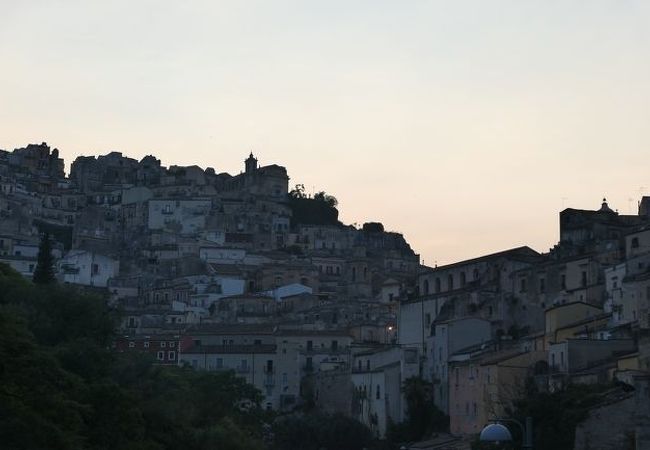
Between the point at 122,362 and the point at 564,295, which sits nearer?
the point at 122,362

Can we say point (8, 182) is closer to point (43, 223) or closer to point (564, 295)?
point (43, 223)

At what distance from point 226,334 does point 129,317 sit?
50.7 feet

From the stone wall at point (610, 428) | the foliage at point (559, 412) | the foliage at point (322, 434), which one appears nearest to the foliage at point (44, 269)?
the foliage at point (322, 434)

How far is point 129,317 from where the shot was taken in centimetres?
10962

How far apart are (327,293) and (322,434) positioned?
133ft

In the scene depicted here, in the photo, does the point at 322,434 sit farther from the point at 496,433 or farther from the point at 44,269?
the point at 496,433

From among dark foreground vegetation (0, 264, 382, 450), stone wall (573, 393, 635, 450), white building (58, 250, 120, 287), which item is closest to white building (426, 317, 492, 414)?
dark foreground vegetation (0, 264, 382, 450)

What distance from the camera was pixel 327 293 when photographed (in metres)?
120

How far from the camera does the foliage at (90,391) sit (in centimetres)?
4347

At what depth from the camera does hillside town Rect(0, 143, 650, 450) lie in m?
65.9

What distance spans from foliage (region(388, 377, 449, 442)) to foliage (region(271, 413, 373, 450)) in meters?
2.27

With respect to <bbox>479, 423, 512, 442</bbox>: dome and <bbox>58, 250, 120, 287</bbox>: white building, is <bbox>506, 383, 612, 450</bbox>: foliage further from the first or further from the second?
<bbox>58, 250, 120, 287</bbox>: white building

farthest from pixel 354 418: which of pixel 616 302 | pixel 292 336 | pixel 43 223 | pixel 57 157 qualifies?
pixel 57 157

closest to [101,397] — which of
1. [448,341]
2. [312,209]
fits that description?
[448,341]
